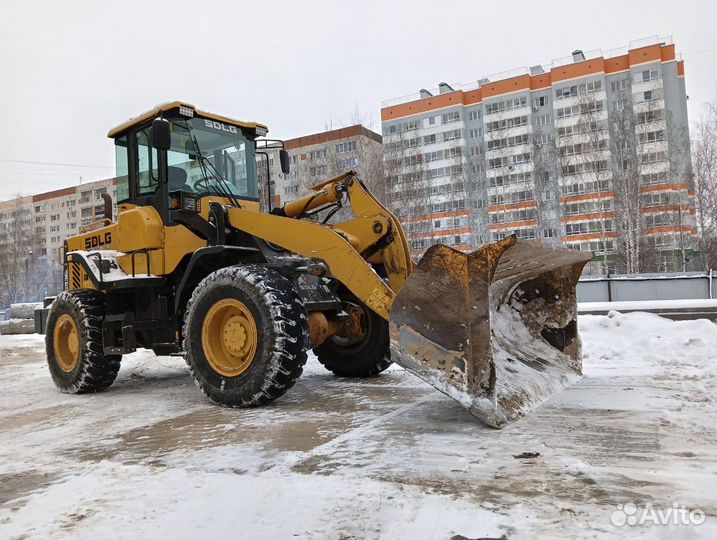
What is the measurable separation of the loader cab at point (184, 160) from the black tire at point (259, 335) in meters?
1.50

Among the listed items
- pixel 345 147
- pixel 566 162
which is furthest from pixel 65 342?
pixel 566 162

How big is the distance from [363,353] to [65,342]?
378 centimetres

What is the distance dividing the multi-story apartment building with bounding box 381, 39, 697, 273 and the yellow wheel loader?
20.3 metres

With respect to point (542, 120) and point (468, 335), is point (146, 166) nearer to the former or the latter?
point (468, 335)

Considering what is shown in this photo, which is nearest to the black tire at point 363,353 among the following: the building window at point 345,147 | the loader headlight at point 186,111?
the loader headlight at point 186,111

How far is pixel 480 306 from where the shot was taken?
3770mm

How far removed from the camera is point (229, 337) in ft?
16.9

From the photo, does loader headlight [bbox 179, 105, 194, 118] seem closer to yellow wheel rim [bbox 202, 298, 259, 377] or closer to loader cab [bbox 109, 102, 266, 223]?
loader cab [bbox 109, 102, 266, 223]

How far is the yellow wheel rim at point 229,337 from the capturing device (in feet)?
16.4

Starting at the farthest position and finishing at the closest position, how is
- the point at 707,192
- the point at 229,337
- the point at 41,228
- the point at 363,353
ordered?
the point at 41,228, the point at 707,192, the point at 363,353, the point at 229,337

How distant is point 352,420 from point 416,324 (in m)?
1.03

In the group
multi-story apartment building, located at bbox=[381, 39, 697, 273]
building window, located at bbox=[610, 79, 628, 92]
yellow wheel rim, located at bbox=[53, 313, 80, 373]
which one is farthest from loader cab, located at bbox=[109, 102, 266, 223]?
building window, located at bbox=[610, 79, 628, 92]

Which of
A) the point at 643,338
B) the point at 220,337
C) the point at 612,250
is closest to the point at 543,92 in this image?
the point at 612,250

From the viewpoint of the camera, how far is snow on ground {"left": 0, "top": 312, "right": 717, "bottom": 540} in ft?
8.05
